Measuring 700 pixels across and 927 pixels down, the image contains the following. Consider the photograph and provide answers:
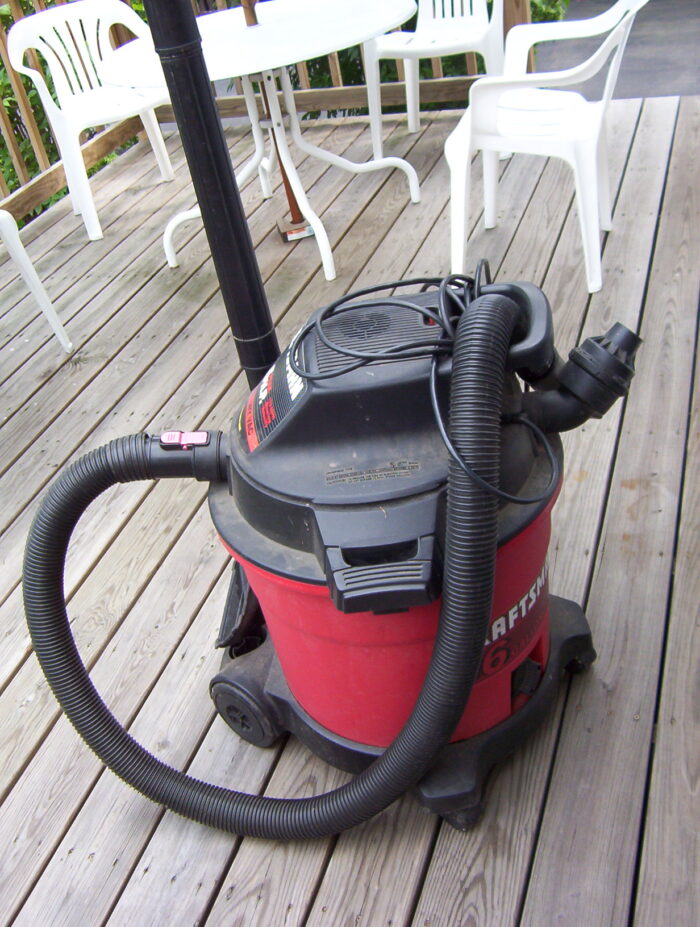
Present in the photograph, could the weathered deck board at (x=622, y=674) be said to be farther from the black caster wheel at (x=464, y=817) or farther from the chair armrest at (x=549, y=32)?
the chair armrest at (x=549, y=32)

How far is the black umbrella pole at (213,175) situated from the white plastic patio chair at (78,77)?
2.12 meters

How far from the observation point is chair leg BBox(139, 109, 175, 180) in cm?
368

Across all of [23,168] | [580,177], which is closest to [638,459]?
[580,177]

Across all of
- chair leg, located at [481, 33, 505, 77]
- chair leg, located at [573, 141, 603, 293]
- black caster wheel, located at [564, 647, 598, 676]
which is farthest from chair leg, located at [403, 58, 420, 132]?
black caster wheel, located at [564, 647, 598, 676]

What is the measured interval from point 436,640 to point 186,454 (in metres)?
0.47

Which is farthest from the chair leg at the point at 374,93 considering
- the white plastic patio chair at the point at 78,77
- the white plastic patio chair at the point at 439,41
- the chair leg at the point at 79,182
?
the chair leg at the point at 79,182

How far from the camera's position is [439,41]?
3.26 metres

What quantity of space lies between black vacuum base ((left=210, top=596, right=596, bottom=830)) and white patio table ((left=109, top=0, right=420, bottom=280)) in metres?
1.70

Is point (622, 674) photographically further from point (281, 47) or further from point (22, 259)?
point (22, 259)

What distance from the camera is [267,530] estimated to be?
1.12 m

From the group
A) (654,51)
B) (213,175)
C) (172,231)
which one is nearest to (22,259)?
(172,231)

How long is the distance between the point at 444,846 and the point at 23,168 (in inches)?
145

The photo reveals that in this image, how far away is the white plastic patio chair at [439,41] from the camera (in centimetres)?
322

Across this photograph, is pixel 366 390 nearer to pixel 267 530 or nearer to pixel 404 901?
pixel 267 530
